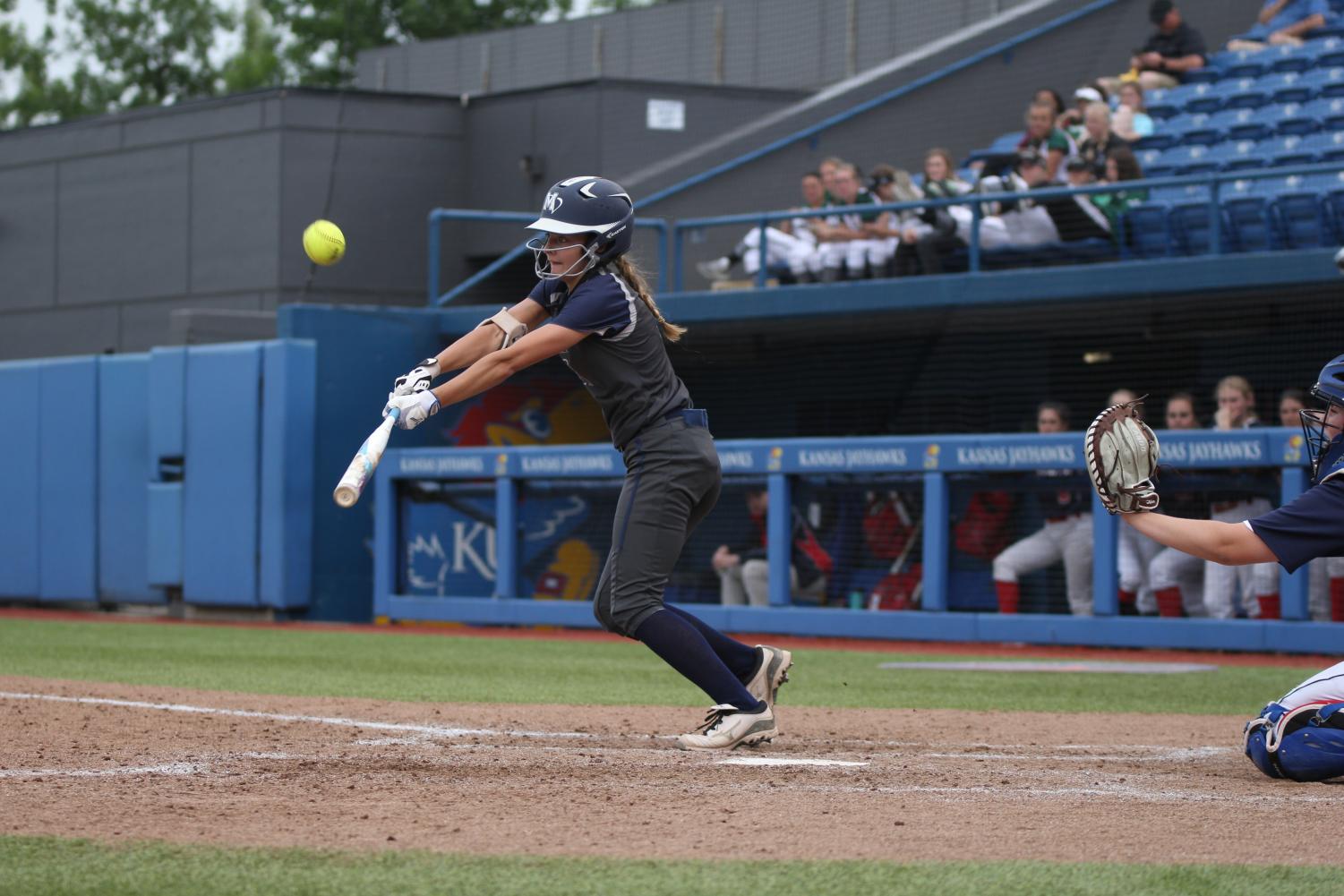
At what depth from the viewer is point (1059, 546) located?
12008mm

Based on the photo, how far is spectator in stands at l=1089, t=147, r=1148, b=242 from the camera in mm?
13359

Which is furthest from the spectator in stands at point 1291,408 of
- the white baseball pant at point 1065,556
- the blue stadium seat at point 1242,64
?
the blue stadium seat at point 1242,64

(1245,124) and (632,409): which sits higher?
(1245,124)

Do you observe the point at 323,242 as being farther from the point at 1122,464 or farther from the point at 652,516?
the point at 1122,464

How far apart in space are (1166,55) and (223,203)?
35.8ft

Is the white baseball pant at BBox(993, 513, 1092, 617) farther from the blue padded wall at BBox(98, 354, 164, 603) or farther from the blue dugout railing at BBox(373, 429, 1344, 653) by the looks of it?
the blue padded wall at BBox(98, 354, 164, 603)

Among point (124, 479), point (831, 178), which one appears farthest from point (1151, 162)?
point (124, 479)

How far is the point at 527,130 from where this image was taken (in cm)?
2042

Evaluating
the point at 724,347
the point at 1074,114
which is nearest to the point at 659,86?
the point at 724,347

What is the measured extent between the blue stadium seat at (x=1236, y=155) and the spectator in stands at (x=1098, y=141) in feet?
4.31

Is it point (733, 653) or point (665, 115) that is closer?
point (733, 653)

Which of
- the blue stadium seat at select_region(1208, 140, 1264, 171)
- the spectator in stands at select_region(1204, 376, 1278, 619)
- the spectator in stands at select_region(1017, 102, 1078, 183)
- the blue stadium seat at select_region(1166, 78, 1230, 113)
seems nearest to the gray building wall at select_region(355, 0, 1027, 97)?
the blue stadium seat at select_region(1166, 78, 1230, 113)

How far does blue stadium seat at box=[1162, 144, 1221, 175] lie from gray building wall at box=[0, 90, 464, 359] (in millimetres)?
9046

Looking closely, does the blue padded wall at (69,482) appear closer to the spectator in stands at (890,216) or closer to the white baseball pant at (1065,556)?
the spectator in stands at (890,216)
